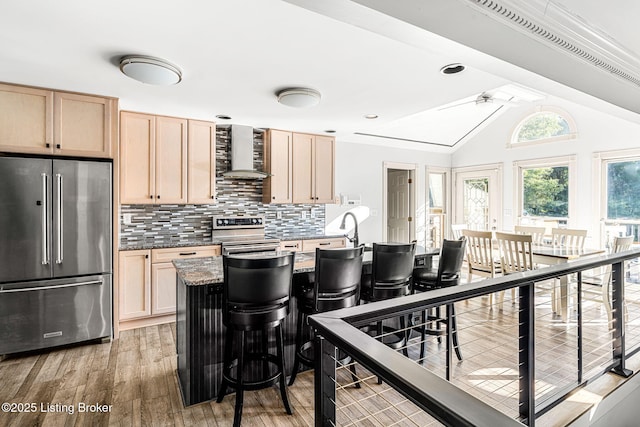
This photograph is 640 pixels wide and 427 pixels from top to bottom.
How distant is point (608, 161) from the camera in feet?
15.7

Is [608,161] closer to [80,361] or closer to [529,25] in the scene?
[529,25]

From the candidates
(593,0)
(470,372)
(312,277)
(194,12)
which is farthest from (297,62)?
(470,372)

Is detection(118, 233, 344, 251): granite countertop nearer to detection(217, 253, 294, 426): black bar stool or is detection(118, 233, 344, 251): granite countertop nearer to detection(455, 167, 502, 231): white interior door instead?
detection(217, 253, 294, 426): black bar stool

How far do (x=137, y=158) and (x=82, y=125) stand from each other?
0.68 metres

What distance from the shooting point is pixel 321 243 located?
473 cm

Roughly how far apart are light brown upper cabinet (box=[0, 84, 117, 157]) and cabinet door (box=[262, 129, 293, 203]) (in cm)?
193

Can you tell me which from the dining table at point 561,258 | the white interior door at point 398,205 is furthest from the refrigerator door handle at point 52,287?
the white interior door at point 398,205

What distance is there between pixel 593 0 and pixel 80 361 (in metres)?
4.40

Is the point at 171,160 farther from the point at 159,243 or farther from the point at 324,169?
the point at 324,169

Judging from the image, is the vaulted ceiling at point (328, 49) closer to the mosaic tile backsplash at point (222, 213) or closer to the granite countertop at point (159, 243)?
the mosaic tile backsplash at point (222, 213)

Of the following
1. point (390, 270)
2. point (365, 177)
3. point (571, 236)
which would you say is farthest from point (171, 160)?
point (571, 236)

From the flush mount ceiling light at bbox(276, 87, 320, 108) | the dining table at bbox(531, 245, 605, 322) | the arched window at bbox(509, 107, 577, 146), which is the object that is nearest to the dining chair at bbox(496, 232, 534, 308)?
the dining table at bbox(531, 245, 605, 322)

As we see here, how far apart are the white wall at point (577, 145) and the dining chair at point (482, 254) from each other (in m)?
2.20

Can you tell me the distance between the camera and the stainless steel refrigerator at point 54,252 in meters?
2.78
